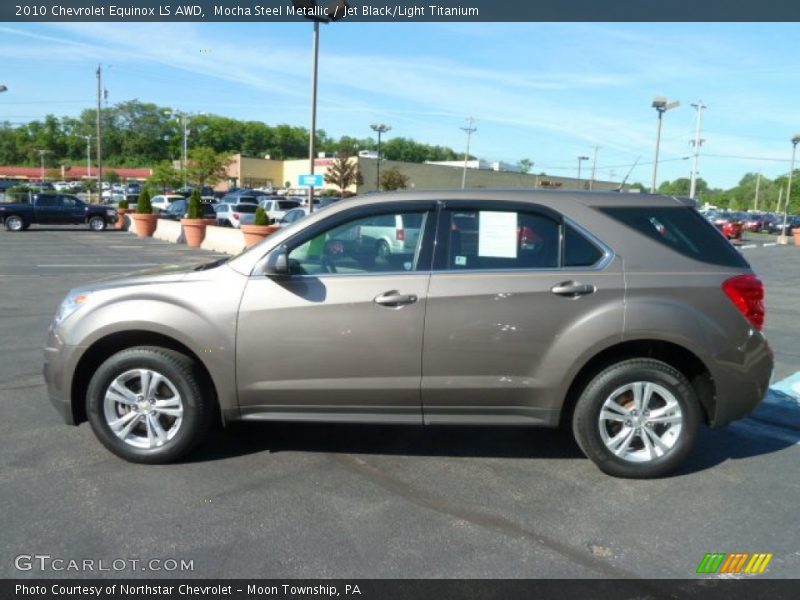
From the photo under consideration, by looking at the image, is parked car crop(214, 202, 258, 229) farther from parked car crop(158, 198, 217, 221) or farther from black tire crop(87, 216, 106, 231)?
black tire crop(87, 216, 106, 231)

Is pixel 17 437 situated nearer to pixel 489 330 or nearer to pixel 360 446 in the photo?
pixel 360 446

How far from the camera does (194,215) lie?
2356 centimetres

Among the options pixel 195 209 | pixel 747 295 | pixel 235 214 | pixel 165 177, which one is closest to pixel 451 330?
pixel 747 295

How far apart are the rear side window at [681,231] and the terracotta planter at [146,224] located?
2712 cm

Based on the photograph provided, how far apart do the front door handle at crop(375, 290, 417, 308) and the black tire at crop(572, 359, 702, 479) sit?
1.26 m

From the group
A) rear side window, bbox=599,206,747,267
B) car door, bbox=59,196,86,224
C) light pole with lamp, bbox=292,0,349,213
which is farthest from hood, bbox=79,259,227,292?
car door, bbox=59,196,86,224

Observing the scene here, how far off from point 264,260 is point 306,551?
1.77 metres

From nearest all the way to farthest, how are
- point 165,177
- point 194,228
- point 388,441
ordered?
point 388,441 < point 194,228 < point 165,177

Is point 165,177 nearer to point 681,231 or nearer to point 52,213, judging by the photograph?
point 52,213

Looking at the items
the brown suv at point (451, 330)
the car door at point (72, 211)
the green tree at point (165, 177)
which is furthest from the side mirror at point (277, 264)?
the green tree at point (165, 177)

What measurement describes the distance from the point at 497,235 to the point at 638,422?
58.0 inches

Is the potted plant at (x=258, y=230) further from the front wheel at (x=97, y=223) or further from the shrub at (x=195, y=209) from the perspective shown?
the front wheel at (x=97, y=223)

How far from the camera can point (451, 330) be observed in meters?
4.02
